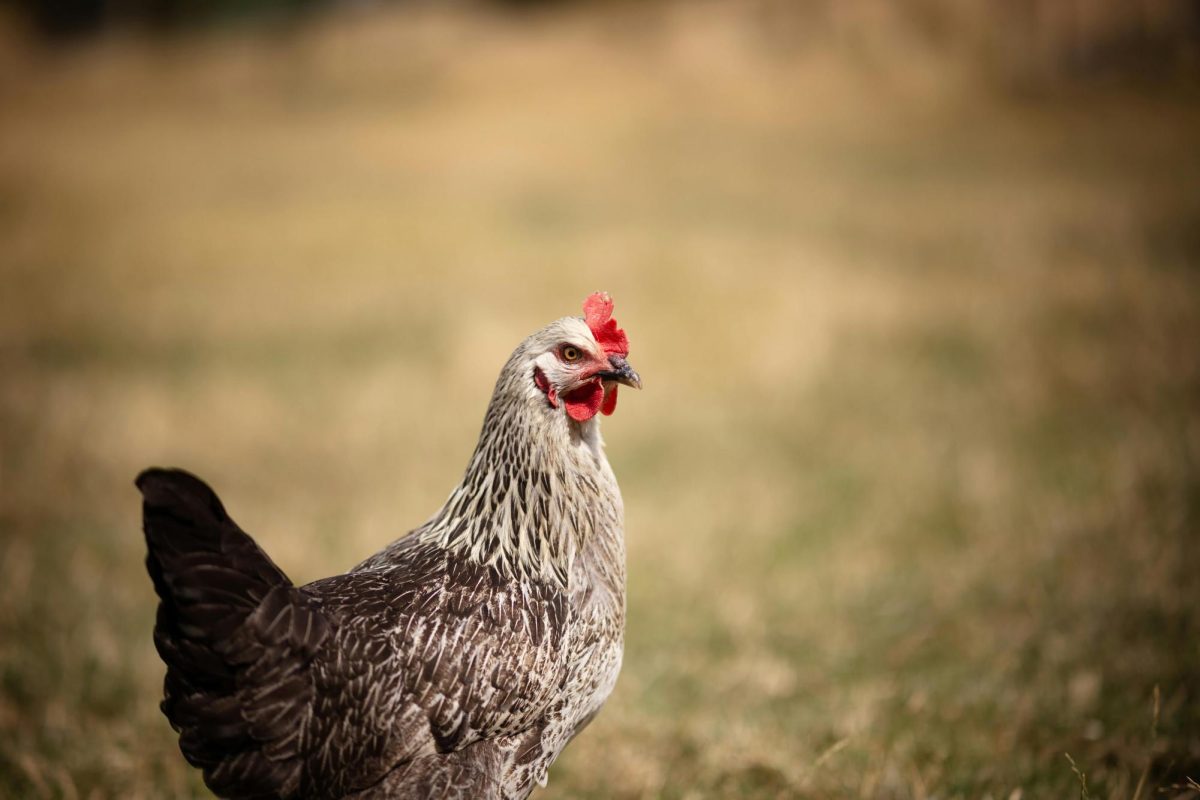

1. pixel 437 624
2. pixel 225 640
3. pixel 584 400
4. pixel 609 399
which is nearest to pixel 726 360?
pixel 609 399

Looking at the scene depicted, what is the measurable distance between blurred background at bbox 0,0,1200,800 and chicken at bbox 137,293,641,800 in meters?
1.25

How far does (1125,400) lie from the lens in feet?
26.8

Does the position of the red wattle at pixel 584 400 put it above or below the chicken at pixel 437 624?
above

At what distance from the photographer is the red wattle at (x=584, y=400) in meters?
2.74

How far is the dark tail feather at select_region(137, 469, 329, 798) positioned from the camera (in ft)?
7.14

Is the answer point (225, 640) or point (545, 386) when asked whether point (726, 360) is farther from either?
point (225, 640)

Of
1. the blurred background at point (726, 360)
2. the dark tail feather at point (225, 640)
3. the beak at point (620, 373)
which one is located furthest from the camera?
the blurred background at point (726, 360)

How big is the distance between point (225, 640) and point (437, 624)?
595 mm

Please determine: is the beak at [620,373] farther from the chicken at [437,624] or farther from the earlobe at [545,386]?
the earlobe at [545,386]

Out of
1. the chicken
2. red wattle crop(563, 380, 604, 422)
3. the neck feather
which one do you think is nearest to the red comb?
the chicken

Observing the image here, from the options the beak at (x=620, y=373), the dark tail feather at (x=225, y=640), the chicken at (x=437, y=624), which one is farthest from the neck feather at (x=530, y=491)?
the dark tail feather at (x=225, y=640)

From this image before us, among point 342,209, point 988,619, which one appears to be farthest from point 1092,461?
point 342,209

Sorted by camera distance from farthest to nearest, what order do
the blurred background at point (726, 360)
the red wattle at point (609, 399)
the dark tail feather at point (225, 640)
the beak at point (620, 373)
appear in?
1. the blurred background at point (726, 360)
2. the red wattle at point (609, 399)
3. the beak at point (620, 373)
4. the dark tail feather at point (225, 640)

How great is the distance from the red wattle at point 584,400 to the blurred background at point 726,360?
177cm
